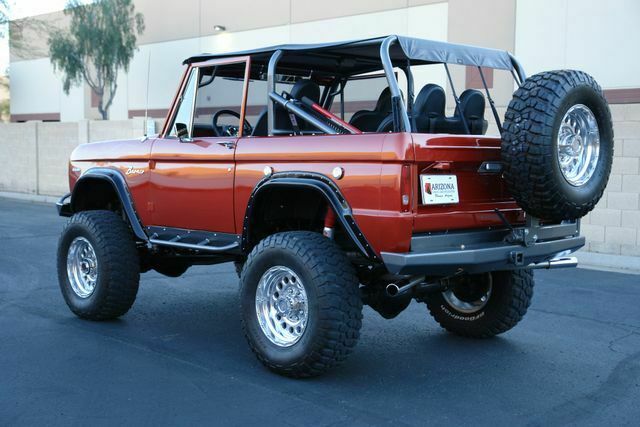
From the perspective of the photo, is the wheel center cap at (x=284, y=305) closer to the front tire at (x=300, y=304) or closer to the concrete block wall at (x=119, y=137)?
the front tire at (x=300, y=304)

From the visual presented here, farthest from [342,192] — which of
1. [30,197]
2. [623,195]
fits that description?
[30,197]

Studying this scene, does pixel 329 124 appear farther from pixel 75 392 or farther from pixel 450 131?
pixel 75 392

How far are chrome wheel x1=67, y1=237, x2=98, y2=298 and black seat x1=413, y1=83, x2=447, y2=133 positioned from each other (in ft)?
10.2

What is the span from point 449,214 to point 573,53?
9741mm

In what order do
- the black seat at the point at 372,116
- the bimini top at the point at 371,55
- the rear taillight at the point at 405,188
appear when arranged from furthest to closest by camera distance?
the black seat at the point at 372,116 < the bimini top at the point at 371,55 < the rear taillight at the point at 405,188

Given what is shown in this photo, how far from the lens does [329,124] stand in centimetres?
522

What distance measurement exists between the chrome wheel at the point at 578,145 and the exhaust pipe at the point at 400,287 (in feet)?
3.75

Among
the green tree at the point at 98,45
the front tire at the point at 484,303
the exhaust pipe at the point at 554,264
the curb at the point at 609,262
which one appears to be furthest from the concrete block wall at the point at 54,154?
the exhaust pipe at the point at 554,264

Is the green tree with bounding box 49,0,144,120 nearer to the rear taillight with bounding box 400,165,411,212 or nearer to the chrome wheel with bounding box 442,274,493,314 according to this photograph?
the chrome wheel with bounding box 442,274,493,314

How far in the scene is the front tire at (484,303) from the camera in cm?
580

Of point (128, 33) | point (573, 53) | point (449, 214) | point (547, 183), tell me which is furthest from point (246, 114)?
point (128, 33)

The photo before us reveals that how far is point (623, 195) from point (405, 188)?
773 cm

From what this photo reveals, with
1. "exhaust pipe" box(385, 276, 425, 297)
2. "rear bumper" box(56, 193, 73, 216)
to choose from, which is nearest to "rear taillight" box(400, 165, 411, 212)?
"exhaust pipe" box(385, 276, 425, 297)

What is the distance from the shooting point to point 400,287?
4.90 meters
